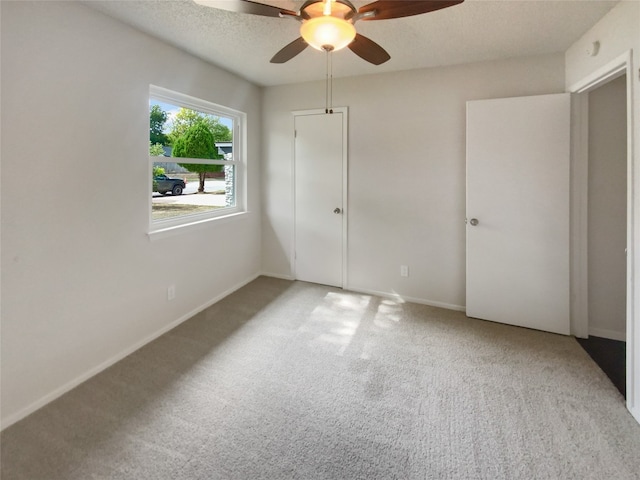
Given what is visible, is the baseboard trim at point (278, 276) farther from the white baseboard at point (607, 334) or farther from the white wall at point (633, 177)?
the white wall at point (633, 177)

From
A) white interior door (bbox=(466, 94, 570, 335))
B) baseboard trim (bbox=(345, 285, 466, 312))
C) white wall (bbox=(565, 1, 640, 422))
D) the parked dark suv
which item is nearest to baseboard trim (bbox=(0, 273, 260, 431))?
the parked dark suv

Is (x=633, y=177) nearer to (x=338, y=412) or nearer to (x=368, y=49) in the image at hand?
(x=368, y=49)

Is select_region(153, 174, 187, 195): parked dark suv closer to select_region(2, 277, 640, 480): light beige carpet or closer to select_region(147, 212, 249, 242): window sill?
select_region(147, 212, 249, 242): window sill

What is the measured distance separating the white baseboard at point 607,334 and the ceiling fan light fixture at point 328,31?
3.10 metres

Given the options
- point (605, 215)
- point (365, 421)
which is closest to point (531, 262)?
point (605, 215)

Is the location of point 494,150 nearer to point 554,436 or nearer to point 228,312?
point 554,436

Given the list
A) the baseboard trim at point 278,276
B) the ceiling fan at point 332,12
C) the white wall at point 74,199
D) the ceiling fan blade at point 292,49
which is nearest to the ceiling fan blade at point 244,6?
the ceiling fan at point 332,12

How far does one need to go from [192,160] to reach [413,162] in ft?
7.29

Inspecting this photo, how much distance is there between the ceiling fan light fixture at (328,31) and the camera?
156 cm

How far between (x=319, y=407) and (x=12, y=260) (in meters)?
1.90

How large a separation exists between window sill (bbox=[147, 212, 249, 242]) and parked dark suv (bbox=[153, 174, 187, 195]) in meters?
0.32

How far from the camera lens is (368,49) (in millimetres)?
2023

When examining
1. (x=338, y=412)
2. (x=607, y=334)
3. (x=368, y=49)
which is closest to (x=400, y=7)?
(x=368, y=49)

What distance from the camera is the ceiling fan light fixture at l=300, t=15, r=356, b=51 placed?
1.56m
